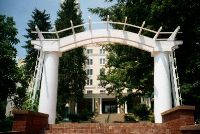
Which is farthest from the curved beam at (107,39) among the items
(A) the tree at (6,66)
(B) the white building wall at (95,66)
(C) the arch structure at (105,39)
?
(B) the white building wall at (95,66)

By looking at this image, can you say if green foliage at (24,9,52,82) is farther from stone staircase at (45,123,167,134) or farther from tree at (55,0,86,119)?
stone staircase at (45,123,167,134)

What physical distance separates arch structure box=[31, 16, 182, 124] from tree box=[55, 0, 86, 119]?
1055 inches

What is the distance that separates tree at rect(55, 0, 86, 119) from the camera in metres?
39.8

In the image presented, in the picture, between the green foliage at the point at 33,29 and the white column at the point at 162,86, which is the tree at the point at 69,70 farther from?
the white column at the point at 162,86

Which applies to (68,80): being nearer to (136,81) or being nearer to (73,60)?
(73,60)

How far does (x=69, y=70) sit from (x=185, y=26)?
27690mm

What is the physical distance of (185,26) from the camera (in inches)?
590

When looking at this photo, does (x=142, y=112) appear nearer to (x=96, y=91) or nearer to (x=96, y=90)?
(x=96, y=91)

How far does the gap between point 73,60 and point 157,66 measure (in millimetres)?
30676

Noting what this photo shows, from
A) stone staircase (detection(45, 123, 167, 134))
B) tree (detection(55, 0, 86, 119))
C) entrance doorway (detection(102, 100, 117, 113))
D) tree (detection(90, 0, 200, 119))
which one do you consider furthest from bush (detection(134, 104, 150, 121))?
stone staircase (detection(45, 123, 167, 134))

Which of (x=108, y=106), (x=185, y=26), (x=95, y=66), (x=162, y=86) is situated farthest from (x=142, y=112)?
(x=95, y=66)

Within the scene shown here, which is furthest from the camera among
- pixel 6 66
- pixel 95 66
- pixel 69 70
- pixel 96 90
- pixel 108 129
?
pixel 95 66

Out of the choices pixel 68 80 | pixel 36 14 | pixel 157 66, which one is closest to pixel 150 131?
pixel 157 66

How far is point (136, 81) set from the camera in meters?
17.2
